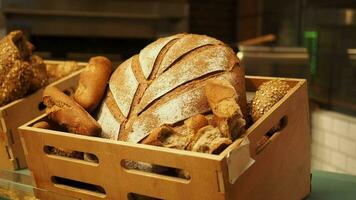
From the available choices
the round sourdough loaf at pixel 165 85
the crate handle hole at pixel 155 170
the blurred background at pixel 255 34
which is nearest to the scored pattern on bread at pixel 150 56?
the round sourdough loaf at pixel 165 85

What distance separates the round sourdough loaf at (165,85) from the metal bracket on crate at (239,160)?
143 mm

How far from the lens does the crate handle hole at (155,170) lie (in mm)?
731

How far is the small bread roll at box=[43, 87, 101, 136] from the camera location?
0.89m

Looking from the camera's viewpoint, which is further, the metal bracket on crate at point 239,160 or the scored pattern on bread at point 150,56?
the scored pattern on bread at point 150,56

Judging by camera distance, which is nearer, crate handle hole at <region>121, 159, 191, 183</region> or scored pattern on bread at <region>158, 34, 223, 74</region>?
crate handle hole at <region>121, 159, 191, 183</region>

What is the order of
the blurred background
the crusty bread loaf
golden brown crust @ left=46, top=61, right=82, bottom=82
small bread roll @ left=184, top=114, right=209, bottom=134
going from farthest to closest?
the blurred background → golden brown crust @ left=46, top=61, right=82, bottom=82 → the crusty bread loaf → small bread roll @ left=184, top=114, right=209, bottom=134

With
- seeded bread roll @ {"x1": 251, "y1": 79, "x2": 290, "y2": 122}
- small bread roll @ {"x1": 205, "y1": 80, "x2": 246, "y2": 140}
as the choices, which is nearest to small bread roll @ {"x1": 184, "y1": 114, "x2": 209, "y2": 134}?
small bread roll @ {"x1": 205, "y1": 80, "x2": 246, "y2": 140}

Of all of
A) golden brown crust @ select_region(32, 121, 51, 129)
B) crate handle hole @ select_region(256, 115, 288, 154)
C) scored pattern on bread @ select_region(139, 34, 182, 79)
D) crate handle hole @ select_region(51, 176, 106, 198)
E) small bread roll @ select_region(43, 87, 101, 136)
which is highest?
scored pattern on bread @ select_region(139, 34, 182, 79)

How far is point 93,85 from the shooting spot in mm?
1009

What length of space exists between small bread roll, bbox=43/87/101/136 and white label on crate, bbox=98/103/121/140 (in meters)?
0.03

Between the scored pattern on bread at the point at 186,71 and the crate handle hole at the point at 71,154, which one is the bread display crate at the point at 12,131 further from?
the scored pattern on bread at the point at 186,71

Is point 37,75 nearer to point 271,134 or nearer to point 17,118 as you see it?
point 17,118

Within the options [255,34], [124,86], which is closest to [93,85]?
[124,86]

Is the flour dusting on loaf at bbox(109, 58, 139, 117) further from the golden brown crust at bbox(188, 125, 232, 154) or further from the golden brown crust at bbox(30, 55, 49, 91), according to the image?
the golden brown crust at bbox(30, 55, 49, 91)
